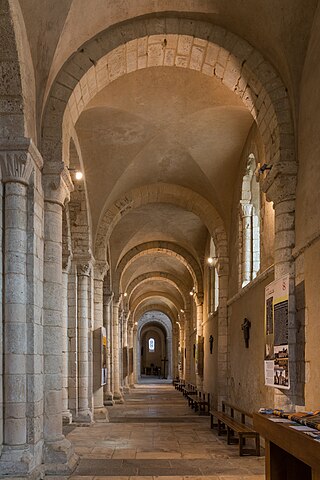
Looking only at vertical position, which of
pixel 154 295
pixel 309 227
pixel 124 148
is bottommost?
pixel 154 295

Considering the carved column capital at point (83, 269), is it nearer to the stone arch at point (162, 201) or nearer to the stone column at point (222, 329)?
the stone arch at point (162, 201)

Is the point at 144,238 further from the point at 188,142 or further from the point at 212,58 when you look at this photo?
the point at 212,58

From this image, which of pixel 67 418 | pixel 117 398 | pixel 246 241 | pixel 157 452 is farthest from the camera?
pixel 117 398

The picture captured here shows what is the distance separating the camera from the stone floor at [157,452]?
7.91 metres

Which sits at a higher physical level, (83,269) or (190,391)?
(83,269)

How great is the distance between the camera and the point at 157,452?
966cm

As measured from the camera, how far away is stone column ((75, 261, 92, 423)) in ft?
43.2

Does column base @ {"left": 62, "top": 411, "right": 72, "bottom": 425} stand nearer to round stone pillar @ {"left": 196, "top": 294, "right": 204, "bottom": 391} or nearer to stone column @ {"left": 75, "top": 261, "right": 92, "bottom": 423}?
stone column @ {"left": 75, "top": 261, "right": 92, "bottom": 423}

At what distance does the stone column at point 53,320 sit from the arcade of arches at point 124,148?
0.06 ft

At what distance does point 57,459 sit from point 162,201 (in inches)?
394

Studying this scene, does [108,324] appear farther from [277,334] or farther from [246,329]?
[277,334]

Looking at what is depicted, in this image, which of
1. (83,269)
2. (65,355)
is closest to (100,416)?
(65,355)

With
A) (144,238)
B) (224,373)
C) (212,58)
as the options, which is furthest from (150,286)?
(212,58)

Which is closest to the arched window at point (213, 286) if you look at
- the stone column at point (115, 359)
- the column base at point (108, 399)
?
the stone column at point (115, 359)
